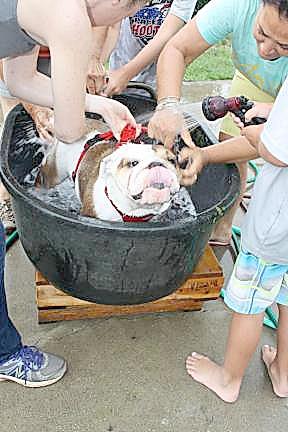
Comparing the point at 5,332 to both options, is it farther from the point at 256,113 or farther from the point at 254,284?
the point at 256,113

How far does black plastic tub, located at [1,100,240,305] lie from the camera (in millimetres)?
1490

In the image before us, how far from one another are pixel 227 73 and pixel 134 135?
8.65 ft

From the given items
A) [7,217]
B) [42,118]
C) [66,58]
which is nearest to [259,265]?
[66,58]

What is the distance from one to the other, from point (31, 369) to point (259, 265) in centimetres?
83

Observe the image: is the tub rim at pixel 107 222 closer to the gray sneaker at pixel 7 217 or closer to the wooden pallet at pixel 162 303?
the wooden pallet at pixel 162 303

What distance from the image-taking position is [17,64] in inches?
63.7

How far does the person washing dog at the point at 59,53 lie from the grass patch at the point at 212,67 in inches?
96.0

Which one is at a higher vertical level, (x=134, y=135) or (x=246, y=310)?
(x=134, y=135)

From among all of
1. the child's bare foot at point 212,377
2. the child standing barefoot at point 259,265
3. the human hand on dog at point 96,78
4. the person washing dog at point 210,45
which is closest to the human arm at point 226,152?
the child standing barefoot at point 259,265

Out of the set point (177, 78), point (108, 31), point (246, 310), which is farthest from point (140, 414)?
point (108, 31)

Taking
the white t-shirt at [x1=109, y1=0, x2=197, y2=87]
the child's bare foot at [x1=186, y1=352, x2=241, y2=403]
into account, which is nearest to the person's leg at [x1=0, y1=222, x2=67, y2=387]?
the child's bare foot at [x1=186, y1=352, x2=241, y2=403]

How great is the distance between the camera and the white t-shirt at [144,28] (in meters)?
2.28

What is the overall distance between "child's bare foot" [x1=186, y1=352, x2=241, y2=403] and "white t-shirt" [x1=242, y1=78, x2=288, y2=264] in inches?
21.4

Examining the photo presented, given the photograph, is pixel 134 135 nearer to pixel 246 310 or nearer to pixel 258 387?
pixel 246 310
